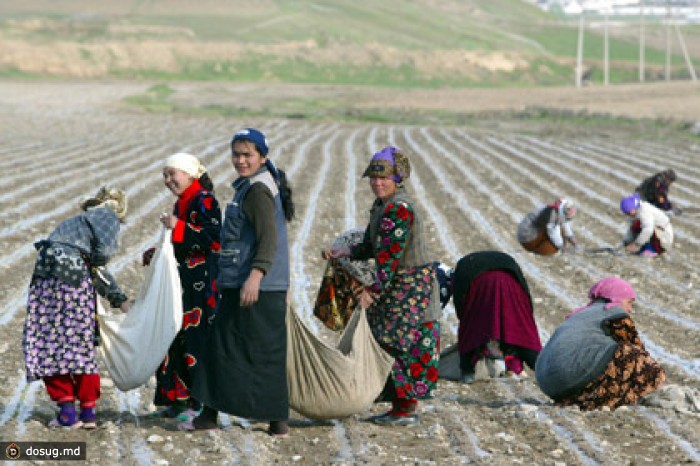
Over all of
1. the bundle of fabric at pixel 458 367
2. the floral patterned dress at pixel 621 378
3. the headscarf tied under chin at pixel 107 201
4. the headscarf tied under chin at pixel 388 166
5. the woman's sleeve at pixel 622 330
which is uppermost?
the headscarf tied under chin at pixel 388 166

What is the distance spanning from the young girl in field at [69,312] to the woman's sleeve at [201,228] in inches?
12.2

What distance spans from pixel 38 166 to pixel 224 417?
14.8m

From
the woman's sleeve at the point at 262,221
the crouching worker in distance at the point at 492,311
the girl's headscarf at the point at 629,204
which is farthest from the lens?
the girl's headscarf at the point at 629,204

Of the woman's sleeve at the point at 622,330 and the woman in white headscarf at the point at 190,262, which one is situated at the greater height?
the woman in white headscarf at the point at 190,262

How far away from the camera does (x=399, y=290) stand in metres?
6.06

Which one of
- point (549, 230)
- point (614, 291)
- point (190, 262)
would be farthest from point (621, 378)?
point (549, 230)

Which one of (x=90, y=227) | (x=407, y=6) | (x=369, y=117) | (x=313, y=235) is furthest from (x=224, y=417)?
(x=407, y=6)

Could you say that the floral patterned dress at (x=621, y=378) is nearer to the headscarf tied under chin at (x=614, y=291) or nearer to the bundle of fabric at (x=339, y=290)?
the headscarf tied under chin at (x=614, y=291)

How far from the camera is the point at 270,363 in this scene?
5676 mm

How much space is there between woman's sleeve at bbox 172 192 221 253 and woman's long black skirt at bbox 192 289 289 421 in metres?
0.30

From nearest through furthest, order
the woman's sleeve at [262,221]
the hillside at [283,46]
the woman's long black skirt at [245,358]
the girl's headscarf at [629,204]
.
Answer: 1. the woman's sleeve at [262,221]
2. the woman's long black skirt at [245,358]
3. the girl's headscarf at [629,204]
4. the hillside at [283,46]

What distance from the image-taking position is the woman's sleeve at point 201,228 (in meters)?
5.81

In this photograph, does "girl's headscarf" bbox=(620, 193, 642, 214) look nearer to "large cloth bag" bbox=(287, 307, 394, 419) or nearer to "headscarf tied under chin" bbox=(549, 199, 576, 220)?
"headscarf tied under chin" bbox=(549, 199, 576, 220)

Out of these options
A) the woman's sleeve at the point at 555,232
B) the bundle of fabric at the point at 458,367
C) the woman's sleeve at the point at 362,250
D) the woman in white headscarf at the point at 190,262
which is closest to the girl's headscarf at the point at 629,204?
the woman's sleeve at the point at 555,232
